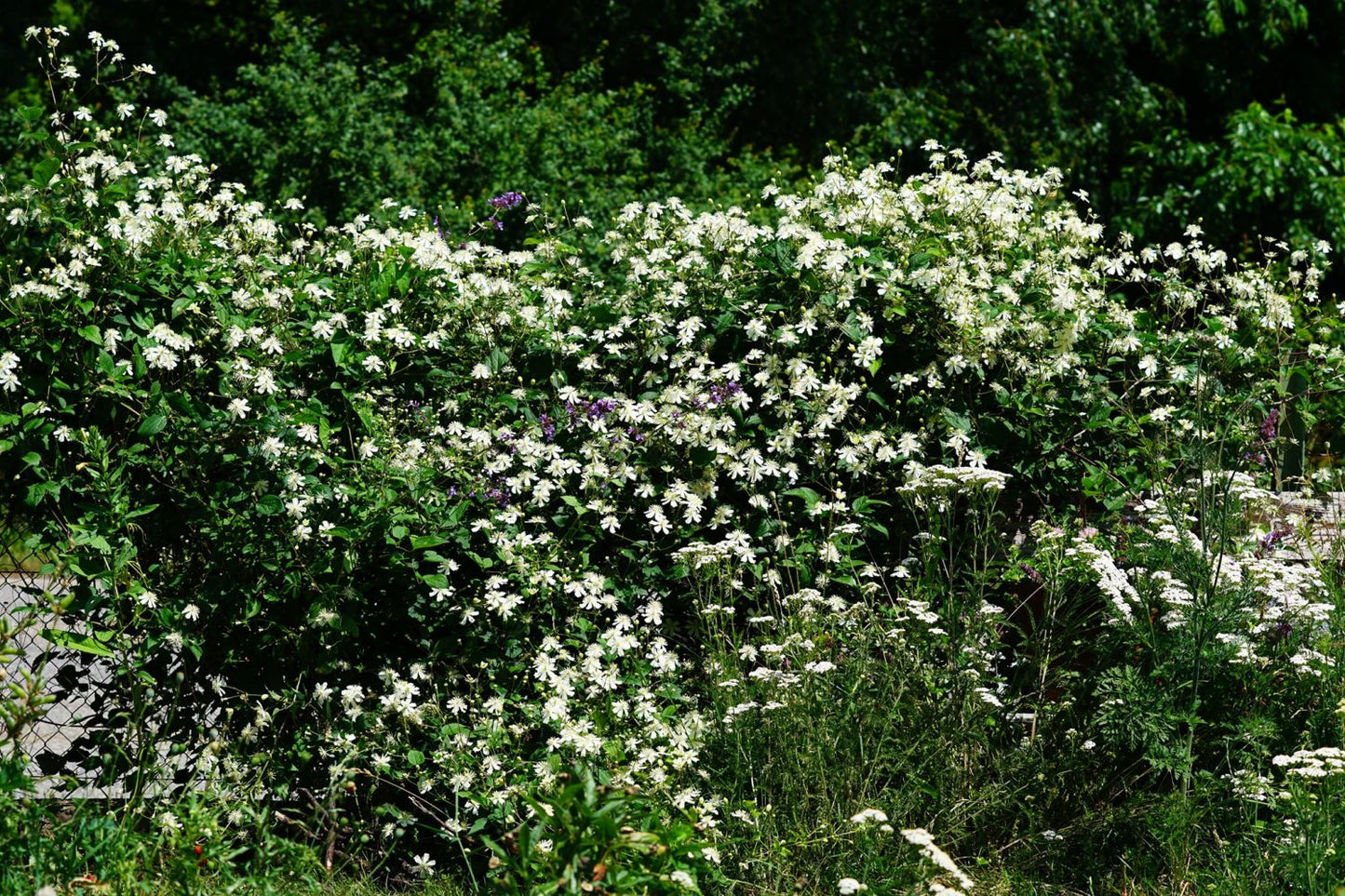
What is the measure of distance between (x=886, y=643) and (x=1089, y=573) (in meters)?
0.57

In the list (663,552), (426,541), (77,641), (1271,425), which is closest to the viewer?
(77,641)

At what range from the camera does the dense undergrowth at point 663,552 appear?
3.23 metres

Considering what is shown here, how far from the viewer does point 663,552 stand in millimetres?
3947

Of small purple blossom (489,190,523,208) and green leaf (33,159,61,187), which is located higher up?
green leaf (33,159,61,187)

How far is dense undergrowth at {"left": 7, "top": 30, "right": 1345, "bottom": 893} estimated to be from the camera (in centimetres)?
323

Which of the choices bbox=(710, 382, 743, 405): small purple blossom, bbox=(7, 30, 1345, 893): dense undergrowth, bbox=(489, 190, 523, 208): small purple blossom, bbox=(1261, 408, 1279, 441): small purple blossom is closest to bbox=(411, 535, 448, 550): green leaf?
bbox=(7, 30, 1345, 893): dense undergrowth

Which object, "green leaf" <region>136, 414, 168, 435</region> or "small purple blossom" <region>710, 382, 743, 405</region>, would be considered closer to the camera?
"green leaf" <region>136, 414, 168, 435</region>

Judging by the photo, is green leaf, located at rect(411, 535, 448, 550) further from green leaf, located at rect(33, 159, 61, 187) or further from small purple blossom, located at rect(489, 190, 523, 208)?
green leaf, located at rect(33, 159, 61, 187)

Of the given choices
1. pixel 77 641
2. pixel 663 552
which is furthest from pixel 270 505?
pixel 663 552

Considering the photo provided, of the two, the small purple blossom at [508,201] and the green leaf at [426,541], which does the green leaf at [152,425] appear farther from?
the small purple blossom at [508,201]

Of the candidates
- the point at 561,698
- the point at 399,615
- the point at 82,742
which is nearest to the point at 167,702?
the point at 82,742

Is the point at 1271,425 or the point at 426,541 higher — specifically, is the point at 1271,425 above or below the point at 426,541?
below

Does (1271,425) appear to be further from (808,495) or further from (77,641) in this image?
(77,641)

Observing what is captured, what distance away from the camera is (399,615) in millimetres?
3707
